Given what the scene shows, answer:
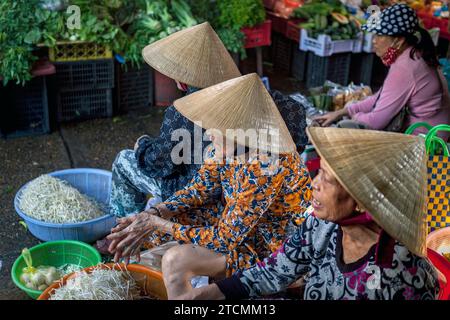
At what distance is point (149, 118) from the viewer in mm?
5477

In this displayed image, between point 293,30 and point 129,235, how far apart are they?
4.24 m

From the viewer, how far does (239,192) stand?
2498 millimetres

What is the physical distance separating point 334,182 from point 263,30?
13.9 feet

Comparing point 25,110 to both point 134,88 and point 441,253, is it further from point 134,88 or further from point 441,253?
point 441,253

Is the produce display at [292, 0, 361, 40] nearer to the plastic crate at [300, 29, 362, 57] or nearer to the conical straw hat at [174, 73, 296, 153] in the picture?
the plastic crate at [300, 29, 362, 57]

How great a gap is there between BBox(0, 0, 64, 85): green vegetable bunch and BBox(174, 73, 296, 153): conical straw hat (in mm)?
2431

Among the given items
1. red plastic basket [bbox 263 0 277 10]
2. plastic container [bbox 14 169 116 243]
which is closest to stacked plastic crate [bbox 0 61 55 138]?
plastic container [bbox 14 169 116 243]

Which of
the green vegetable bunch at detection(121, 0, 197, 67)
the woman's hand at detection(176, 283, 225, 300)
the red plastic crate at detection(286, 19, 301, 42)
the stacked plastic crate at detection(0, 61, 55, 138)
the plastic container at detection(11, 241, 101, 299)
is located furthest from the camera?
the red plastic crate at detection(286, 19, 301, 42)

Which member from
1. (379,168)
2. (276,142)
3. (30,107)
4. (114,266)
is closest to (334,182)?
(379,168)

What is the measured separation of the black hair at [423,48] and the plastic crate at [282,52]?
2690mm

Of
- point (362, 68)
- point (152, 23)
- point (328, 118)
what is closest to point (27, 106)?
point (152, 23)

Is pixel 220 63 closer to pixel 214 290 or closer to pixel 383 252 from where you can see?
pixel 214 290

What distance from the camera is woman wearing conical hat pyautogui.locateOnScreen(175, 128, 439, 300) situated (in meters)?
1.74

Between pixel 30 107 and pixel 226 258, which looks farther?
pixel 30 107
